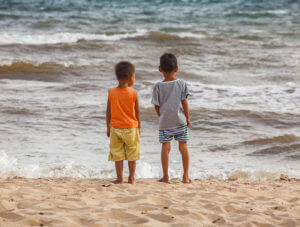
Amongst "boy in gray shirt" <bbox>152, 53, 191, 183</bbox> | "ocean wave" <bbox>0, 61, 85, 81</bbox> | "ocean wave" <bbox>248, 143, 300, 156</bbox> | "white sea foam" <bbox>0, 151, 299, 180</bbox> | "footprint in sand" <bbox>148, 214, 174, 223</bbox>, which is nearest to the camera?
"footprint in sand" <bbox>148, 214, 174, 223</bbox>

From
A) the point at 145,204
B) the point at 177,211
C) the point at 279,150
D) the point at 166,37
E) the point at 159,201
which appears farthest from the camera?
the point at 166,37

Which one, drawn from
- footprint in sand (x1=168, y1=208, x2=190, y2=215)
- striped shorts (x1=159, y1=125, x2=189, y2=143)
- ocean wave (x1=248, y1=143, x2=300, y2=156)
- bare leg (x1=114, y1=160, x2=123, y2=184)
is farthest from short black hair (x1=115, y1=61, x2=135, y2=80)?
ocean wave (x1=248, y1=143, x2=300, y2=156)

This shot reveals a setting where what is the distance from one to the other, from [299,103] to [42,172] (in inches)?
220

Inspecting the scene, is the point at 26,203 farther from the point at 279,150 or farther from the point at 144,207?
the point at 279,150

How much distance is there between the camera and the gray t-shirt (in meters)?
4.40

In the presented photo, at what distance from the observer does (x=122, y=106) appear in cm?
Result: 424

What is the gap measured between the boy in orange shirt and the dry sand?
0.37 meters

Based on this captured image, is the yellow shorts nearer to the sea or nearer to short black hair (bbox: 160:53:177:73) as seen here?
short black hair (bbox: 160:53:177:73)

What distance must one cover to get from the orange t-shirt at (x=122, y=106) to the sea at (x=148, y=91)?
1213mm

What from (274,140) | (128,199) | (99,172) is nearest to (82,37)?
(274,140)

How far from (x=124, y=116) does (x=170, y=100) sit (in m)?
0.54

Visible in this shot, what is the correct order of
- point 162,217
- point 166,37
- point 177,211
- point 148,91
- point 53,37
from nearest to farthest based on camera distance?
point 162,217
point 177,211
point 148,91
point 53,37
point 166,37

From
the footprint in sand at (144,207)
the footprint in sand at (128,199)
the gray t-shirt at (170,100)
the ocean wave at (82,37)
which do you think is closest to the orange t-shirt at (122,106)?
the gray t-shirt at (170,100)

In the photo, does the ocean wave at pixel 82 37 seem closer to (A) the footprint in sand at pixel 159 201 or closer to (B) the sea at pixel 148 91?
(B) the sea at pixel 148 91
